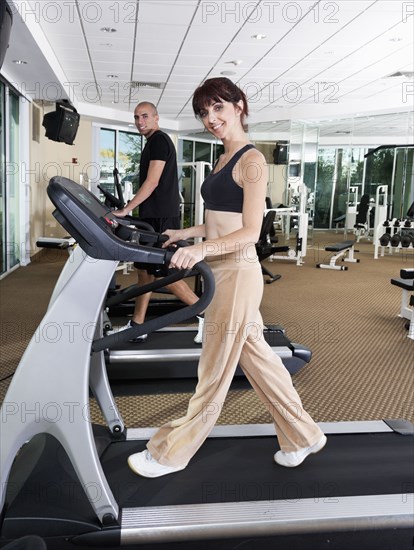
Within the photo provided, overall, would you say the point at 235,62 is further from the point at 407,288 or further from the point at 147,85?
the point at 407,288

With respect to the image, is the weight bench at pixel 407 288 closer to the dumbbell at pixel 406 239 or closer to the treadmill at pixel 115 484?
the treadmill at pixel 115 484

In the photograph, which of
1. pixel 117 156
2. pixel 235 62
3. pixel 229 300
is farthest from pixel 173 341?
pixel 117 156

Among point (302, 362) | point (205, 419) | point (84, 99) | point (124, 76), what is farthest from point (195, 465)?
point (84, 99)

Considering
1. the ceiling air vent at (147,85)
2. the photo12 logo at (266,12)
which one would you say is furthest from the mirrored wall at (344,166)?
the photo12 logo at (266,12)

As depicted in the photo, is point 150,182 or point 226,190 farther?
point 150,182

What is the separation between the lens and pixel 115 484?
1.70 meters

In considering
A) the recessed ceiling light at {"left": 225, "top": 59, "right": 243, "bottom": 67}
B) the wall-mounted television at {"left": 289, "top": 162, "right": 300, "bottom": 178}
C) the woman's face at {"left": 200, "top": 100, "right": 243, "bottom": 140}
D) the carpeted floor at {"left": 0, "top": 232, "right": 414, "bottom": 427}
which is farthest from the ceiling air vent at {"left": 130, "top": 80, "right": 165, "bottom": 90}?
the woman's face at {"left": 200, "top": 100, "right": 243, "bottom": 140}

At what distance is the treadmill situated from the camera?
1454 mm

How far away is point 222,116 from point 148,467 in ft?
3.92

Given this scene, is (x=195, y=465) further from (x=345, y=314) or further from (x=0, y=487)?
(x=345, y=314)

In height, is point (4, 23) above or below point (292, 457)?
above

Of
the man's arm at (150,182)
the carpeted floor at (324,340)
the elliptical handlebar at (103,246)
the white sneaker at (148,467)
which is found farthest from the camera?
the man's arm at (150,182)

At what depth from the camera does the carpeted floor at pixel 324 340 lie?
2686 mm

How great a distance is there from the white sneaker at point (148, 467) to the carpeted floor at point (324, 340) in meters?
0.69
